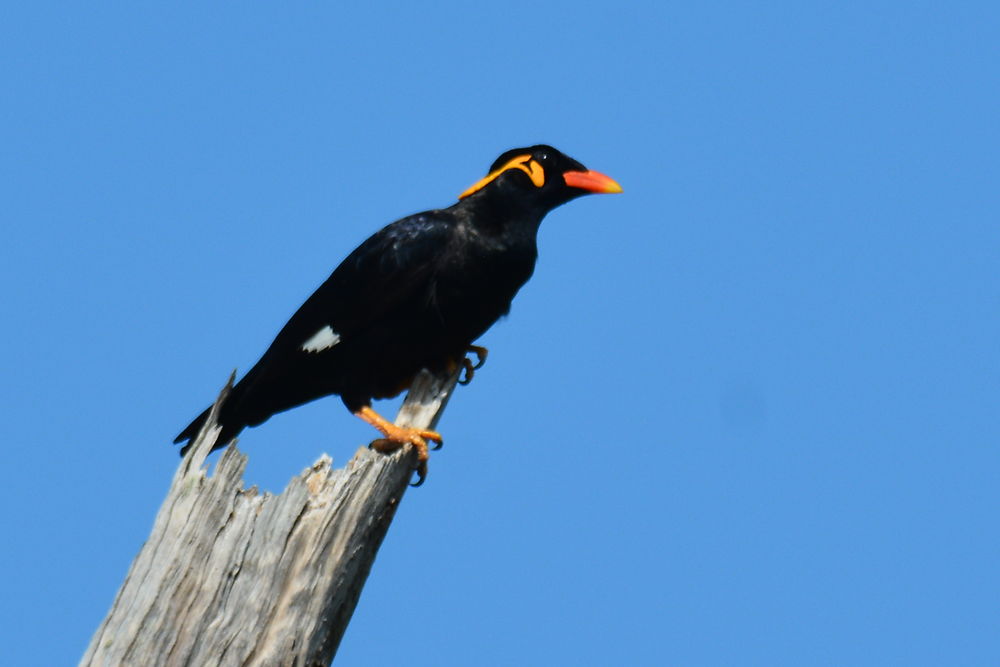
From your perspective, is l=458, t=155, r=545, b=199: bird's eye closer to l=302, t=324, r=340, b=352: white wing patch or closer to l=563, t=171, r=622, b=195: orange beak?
l=563, t=171, r=622, b=195: orange beak

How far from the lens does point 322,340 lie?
7.21 m

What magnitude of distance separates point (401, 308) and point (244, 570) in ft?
8.87

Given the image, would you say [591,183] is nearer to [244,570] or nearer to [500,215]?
[500,215]

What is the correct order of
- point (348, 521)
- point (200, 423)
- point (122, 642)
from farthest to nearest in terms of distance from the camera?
point (200, 423) < point (348, 521) < point (122, 642)

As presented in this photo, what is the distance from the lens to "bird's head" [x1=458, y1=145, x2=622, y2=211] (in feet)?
24.7

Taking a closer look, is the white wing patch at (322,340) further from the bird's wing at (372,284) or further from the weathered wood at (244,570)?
the weathered wood at (244,570)

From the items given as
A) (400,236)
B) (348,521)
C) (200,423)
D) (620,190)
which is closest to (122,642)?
(348,521)

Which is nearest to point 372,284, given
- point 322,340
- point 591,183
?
point 322,340

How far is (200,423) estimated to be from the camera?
6812mm

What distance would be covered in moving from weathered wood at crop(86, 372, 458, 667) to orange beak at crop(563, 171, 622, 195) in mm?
3317

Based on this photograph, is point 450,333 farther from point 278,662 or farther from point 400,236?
point 278,662

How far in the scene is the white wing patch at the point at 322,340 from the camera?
7188 mm

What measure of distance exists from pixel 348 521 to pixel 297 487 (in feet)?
0.79

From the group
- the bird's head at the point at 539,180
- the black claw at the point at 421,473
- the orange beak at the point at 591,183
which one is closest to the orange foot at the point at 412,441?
the black claw at the point at 421,473
